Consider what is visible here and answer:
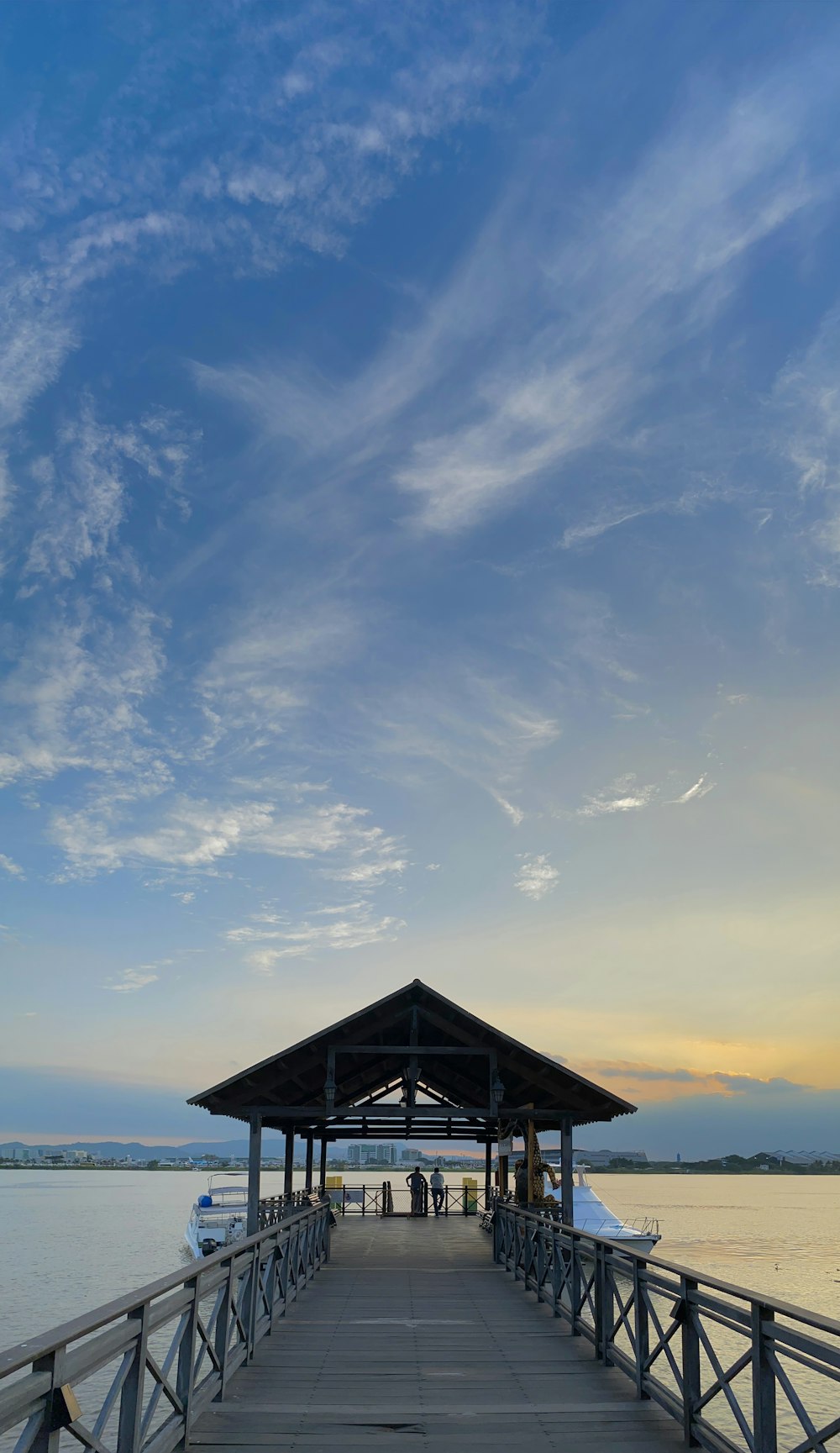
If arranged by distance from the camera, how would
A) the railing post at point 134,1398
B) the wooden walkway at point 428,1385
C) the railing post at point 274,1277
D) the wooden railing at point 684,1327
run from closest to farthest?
the railing post at point 134,1398 → the wooden railing at point 684,1327 → the wooden walkway at point 428,1385 → the railing post at point 274,1277

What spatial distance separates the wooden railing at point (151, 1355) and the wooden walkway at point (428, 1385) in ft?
0.78

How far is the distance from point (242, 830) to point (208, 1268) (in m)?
20.1

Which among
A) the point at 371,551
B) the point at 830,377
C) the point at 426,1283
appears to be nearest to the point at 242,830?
the point at 371,551

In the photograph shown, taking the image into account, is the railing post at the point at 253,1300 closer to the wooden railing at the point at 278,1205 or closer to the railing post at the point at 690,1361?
the railing post at the point at 690,1361

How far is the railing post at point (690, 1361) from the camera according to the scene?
5.90 m

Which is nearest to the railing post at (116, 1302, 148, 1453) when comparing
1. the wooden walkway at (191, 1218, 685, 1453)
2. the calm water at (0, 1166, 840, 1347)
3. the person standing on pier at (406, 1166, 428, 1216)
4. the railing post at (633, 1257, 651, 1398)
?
the wooden walkway at (191, 1218, 685, 1453)

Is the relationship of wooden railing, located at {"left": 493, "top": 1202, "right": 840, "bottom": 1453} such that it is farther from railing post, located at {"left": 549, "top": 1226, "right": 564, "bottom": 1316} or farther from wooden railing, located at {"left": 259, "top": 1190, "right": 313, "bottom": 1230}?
wooden railing, located at {"left": 259, "top": 1190, "right": 313, "bottom": 1230}

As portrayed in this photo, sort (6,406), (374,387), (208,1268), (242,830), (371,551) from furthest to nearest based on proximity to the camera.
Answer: (242,830) < (371,551) < (374,387) < (6,406) < (208,1268)

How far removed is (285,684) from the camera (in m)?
23.5

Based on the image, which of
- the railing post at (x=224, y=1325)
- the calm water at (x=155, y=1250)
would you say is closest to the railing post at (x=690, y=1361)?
the railing post at (x=224, y=1325)

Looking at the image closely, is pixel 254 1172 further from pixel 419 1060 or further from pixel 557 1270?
pixel 557 1270

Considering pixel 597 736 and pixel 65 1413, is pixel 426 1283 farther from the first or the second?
pixel 597 736

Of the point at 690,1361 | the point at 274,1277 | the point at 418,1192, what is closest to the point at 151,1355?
the point at 690,1361

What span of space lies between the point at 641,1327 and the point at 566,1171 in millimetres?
9510
